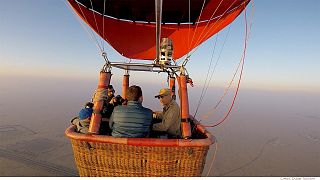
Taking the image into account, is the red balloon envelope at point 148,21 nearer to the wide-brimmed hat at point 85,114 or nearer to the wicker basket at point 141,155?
the wide-brimmed hat at point 85,114

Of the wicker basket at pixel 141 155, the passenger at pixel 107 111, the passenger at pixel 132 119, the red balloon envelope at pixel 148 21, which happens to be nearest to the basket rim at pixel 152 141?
the wicker basket at pixel 141 155

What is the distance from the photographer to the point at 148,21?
29.1 feet

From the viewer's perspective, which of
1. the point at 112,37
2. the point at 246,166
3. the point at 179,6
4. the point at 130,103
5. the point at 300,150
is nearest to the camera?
the point at 130,103

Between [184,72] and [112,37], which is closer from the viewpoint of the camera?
[184,72]

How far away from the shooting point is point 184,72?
3426mm

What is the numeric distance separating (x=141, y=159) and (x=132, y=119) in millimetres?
487

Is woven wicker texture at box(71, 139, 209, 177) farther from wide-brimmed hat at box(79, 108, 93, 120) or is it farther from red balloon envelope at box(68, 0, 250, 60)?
red balloon envelope at box(68, 0, 250, 60)

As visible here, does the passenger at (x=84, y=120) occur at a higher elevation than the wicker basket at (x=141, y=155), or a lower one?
higher

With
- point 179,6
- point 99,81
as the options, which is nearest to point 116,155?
point 99,81

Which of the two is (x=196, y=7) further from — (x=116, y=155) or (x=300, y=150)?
(x=300, y=150)

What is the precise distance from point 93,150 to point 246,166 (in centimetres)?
14536

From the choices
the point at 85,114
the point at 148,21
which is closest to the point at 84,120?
the point at 85,114

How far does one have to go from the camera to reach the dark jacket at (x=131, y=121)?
10.3 feet

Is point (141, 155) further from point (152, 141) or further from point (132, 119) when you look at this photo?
point (132, 119)
